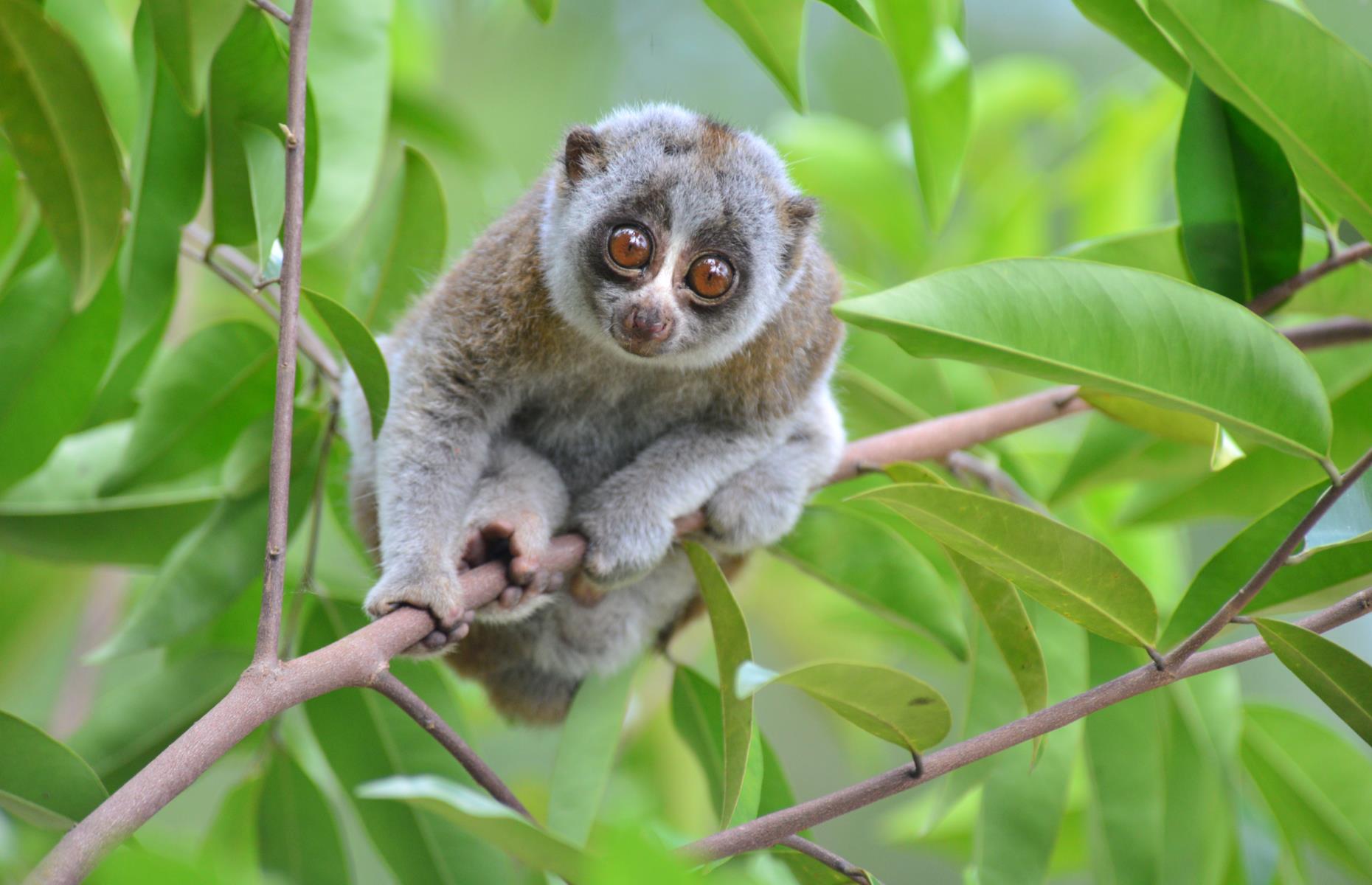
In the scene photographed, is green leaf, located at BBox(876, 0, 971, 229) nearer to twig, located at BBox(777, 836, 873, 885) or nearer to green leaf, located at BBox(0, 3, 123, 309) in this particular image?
twig, located at BBox(777, 836, 873, 885)

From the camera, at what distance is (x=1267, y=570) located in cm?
168

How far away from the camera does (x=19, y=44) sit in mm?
2033

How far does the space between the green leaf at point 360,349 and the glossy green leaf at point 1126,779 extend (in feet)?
5.20

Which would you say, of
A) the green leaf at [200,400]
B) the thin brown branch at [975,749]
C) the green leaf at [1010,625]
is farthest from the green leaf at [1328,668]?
the green leaf at [200,400]

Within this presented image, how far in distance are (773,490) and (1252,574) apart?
99 cm

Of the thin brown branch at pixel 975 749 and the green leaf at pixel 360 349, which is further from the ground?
the green leaf at pixel 360 349

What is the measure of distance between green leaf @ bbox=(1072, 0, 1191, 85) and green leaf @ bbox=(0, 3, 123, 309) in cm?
180

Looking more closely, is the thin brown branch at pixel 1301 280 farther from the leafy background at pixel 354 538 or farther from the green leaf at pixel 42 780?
the green leaf at pixel 42 780

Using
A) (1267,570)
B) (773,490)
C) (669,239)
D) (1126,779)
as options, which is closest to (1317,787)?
(1126,779)

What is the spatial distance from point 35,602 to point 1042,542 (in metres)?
2.82

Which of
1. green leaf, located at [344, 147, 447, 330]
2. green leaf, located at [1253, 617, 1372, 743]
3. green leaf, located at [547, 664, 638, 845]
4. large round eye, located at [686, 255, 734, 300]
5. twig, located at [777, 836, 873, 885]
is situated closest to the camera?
green leaf, located at [1253, 617, 1372, 743]

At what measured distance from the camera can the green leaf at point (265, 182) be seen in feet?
6.48

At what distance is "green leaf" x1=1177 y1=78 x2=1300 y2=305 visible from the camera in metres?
2.21

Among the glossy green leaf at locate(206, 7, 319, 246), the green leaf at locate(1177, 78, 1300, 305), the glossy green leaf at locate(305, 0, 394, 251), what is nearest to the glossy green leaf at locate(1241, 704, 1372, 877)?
the green leaf at locate(1177, 78, 1300, 305)
